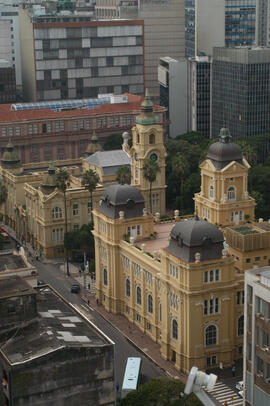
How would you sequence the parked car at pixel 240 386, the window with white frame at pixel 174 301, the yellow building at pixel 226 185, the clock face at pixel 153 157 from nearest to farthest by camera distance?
1. the parked car at pixel 240 386
2. the window with white frame at pixel 174 301
3. the yellow building at pixel 226 185
4. the clock face at pixel 153 157

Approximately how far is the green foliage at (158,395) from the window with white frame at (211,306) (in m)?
21.8

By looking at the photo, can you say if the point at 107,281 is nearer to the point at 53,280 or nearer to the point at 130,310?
the point at 130,310

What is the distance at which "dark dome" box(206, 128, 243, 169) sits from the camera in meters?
146

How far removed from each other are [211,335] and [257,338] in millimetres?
21095

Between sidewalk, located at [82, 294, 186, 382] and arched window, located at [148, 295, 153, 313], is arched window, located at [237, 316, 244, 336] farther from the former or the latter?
arched window, located at [148, 295, 153, 313]

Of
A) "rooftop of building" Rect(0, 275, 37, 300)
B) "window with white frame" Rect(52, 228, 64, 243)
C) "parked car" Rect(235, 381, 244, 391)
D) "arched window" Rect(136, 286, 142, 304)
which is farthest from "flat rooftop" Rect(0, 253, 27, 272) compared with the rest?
"window with white frame" Rect(52, 228, 64, 243)

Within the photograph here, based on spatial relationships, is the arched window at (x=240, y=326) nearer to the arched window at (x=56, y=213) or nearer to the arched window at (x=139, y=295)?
the arched window at (x=139, y=295)

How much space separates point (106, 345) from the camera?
9988cm

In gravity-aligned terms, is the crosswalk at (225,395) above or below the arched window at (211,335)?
below

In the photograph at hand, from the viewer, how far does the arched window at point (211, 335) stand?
12631 centimetres

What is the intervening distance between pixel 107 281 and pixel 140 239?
1053 centimetres

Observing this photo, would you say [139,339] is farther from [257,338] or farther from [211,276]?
[257,338]

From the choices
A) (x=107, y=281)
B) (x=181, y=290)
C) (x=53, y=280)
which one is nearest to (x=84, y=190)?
(x=53, y=280)

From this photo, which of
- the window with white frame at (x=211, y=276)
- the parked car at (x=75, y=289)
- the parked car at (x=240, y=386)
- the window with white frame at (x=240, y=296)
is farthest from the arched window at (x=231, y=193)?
the parked car at (x=240, y=386)
